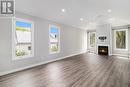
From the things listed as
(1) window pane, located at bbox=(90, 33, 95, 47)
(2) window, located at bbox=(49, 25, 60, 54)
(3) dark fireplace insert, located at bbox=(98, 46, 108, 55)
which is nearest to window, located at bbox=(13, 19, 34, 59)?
(2) window, located at bbox=(49, 25, 60, 54)

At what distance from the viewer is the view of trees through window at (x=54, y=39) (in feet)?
19.5

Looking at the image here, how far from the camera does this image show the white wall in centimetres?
351

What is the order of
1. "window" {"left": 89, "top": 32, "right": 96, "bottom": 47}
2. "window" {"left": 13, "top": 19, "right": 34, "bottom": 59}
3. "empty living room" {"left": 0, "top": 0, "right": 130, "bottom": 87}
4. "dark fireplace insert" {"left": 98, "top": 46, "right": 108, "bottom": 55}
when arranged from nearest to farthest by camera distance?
"empty living room" {"left": 0, "top": 0, "right": 130, "bottom": 87}
"window" {"left": 13, "top": 19, "right": 34, "bottom": 59}
"dark fireplace insert" {"left": 98, "top": 46, "right": 108, "bottom": 55}
"window" {"left": 89, "top": 32, "right": 96, "bottom": 47}

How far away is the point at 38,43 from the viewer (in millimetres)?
4930

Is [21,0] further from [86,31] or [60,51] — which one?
[86,31]

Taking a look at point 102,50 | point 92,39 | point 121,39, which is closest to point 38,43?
point 102,50

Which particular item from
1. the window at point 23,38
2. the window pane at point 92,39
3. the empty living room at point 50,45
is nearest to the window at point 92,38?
the window pane at point 92,39

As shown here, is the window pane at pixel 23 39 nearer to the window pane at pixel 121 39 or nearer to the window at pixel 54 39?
the window at pixel 54 39

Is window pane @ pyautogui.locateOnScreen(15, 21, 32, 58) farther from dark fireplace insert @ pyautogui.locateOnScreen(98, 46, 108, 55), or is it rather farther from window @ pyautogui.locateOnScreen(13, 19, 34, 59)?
dark fireplace insert @ pyautogui.locateOnScreen(98, 46, 108, 55)

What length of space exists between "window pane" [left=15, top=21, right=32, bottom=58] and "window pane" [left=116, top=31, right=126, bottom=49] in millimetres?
8109

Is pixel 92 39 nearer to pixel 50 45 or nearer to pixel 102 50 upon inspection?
pixel 102 50

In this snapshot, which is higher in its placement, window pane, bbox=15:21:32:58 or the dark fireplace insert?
window pane, bbox=15:21:32:58

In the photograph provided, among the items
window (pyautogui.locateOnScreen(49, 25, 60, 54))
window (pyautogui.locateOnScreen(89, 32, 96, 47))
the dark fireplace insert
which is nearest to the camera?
window (pyautogui.locateOnScreen(49, 25, 60, 54))

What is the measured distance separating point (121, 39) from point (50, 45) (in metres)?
6.95
